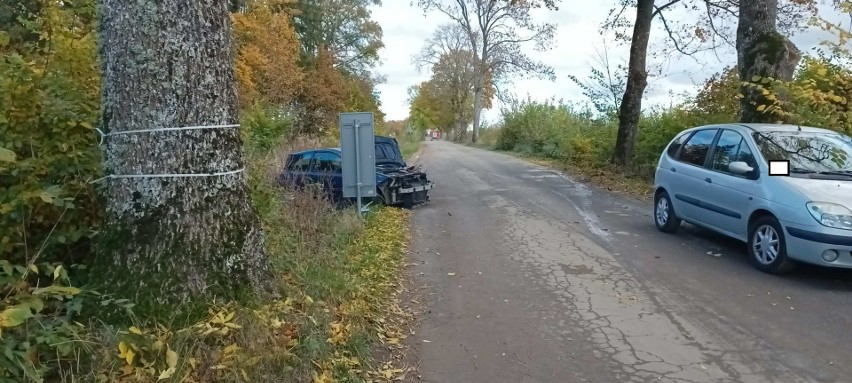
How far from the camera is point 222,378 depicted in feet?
11.6

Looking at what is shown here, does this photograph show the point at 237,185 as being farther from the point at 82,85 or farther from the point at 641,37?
the point at 641,37

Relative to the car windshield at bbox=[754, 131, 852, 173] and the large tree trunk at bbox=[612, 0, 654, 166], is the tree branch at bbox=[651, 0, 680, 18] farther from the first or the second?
the car windshield at bbox=[754, 131, 852, 173]

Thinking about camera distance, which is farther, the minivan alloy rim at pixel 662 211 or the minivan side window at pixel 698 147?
the minivan alloy rim at pixel 662 211

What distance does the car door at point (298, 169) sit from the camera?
931cm

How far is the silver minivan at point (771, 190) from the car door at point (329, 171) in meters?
5.92

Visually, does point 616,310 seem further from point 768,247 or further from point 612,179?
point 612,179

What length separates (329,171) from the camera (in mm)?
11633

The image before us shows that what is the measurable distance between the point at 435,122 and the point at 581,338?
269ft

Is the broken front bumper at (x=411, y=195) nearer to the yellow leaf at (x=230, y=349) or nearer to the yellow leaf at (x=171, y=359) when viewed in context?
the yellow leaf at (x=230, y=349)

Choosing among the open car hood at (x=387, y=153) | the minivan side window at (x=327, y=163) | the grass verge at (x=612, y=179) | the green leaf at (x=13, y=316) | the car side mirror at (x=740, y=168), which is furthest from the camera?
the grass verge at (x=612, y=179)

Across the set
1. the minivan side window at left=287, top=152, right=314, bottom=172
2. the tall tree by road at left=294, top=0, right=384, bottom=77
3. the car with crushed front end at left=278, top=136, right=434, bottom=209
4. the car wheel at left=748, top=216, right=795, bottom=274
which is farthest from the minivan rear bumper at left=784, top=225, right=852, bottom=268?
the tall tree by road at left=294, top=0, right=384, bottom=77

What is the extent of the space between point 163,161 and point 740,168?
632 centimetres

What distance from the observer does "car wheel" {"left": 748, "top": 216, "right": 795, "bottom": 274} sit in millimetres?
Answer: 6375

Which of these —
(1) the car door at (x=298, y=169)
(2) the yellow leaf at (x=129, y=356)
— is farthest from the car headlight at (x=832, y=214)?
(1) the car door at (x=298, y=169)
